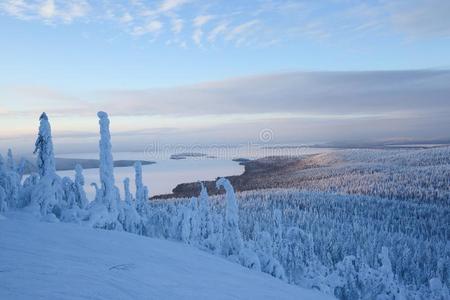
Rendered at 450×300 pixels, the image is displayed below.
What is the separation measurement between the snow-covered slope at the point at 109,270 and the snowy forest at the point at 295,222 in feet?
9.27

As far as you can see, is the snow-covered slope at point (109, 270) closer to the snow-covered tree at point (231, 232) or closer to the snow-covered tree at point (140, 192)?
the snow-covered tree at point (231, 232)

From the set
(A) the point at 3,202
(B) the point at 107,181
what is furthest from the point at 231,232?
(A) the point at 3,202

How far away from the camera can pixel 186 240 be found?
14750mm

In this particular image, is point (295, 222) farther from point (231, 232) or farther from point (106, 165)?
point (106, 165)

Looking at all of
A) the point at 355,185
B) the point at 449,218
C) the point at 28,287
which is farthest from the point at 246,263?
the point at 355,185

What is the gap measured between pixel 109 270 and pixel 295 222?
25.5 m

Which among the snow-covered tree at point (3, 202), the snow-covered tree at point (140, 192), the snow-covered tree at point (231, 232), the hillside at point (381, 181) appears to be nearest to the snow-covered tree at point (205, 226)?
the snow-covered tree at point (231, 232)

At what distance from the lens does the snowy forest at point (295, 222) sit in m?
11.7

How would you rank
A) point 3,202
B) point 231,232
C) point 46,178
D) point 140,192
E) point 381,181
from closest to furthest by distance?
point 3,202 → point 46,178 → point 231,232 → point 140,192 → point 381,181

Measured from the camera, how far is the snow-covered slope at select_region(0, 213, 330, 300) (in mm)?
5039

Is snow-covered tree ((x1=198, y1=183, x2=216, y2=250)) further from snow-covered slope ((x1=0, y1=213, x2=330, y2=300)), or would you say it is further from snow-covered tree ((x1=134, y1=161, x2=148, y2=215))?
snow-covered slope ((x1=0, y1=213, x2=330, y2=300))

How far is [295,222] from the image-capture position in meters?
30.2

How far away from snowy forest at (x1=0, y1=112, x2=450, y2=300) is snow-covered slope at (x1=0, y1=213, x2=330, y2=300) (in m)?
2.82

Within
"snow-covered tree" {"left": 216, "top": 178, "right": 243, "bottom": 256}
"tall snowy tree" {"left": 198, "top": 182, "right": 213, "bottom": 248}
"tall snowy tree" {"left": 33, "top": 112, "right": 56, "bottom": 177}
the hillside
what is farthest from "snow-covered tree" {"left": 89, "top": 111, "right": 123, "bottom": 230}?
the hillside
